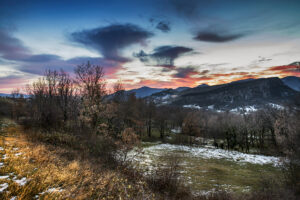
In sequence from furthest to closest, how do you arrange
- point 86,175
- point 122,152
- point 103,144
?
point 103,144 → point 122,152 → point 86,175

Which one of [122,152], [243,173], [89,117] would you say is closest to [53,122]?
[89,117]

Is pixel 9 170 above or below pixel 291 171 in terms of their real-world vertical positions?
above

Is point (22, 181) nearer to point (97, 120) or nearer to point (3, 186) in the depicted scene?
point (3, 186)

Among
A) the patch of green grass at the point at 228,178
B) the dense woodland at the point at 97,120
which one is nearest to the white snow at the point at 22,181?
the dense woodland at the point at 97,120

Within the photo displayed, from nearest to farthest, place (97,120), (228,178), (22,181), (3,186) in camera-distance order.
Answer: (3,186) → (22,181) → (228,178) → (97,120)

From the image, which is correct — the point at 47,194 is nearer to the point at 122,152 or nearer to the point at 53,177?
the point at 53,177

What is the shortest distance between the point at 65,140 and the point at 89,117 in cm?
524

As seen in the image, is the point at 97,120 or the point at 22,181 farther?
the point at 97,120

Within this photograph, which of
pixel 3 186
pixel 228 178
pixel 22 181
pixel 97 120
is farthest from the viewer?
pixel 97 120

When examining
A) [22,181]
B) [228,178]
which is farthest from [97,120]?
[228,178]

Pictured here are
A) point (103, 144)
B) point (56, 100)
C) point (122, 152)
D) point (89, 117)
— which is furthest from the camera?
point (56, 100)

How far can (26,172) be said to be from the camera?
6.98 meters

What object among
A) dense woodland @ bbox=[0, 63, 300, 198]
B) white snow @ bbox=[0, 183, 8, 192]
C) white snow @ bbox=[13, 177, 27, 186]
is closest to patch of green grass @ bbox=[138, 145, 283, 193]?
dense woodland @ bbox=[0, 63, 300, 198]

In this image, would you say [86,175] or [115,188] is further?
[86,175]
